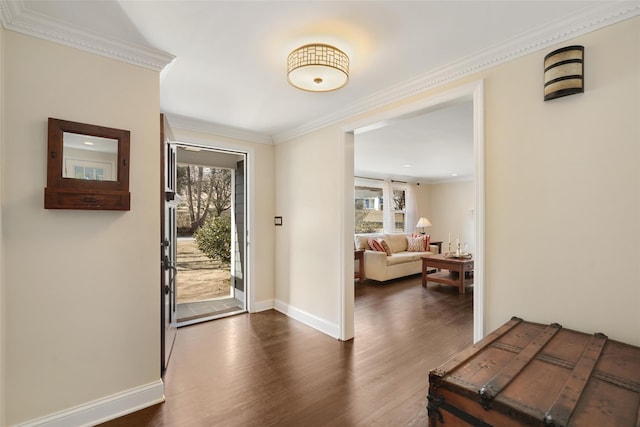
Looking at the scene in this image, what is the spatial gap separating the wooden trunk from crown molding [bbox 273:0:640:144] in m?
1.68

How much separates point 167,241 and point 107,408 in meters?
1.29

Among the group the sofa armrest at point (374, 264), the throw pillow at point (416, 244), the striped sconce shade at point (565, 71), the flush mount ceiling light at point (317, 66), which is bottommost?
the sofa armrest at point (374, 264)

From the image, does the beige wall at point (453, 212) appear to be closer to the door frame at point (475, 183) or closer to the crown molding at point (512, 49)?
the door frame at point (475, 183)

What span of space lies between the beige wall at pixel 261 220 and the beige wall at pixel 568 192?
8.94ft

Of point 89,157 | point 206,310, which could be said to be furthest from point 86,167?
point 206,310

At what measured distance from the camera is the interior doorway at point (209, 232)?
16.1ft

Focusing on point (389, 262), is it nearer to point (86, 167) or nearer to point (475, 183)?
point (475, 183)

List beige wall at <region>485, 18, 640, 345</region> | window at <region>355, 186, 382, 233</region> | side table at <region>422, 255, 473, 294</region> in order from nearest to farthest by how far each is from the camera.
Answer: beige wall at <region>485, 18, 640, 345</region>, side table at <region>422, 255, 473, 294</region>, window at <region>355, 186, 382, 233</region>

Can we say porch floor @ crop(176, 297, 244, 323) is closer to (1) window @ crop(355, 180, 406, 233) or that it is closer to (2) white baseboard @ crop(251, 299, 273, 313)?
(2) white baseboard @ crop(251, 299, 273, 313)

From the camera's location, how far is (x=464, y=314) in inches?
161

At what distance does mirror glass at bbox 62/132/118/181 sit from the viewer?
72.7 inches

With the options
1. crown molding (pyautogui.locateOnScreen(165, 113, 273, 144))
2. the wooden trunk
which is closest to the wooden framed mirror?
crown molding (pyautogui.locateOnScreen(165, 113, 273, 144))

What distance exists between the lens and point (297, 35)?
1.86 metres

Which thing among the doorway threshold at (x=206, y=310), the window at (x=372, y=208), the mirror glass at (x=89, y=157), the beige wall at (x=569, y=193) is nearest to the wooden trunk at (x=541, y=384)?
the beige wall at (x=569, y=193)
